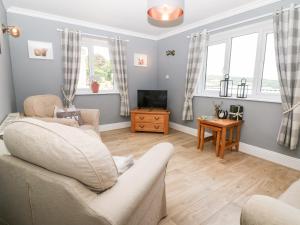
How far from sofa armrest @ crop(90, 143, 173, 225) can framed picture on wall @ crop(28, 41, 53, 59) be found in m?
3.08

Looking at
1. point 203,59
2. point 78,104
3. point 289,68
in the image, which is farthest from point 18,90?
point 289,68

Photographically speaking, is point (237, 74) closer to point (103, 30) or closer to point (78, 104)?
point (103, 30)

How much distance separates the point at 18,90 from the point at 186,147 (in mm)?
3173

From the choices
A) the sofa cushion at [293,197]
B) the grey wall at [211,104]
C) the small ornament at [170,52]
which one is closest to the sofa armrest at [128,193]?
the sofa cushion at [293,197]

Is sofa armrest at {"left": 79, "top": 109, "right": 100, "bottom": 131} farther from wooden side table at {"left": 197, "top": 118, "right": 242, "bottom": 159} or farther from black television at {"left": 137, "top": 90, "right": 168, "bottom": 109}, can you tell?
wooden side table at {"left": 197, "top": 118, "right": 242, "bottom": 159}

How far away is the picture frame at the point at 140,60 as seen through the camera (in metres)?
4.15

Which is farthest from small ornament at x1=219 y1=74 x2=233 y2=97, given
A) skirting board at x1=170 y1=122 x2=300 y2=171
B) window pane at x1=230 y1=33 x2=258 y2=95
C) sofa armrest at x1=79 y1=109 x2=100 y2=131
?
sofa armrest at x1=79 y1=109 x2=100 y2=131

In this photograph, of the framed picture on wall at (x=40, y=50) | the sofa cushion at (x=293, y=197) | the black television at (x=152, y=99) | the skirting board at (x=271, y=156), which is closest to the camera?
the sofa cushion at (x=293, y=197)

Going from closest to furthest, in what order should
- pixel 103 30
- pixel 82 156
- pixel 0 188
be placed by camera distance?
pixel 82 156 < pixel 0 188 < pixel 103 30

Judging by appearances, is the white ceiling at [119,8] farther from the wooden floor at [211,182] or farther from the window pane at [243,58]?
the wooden floor at [211,182]

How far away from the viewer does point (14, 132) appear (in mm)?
816

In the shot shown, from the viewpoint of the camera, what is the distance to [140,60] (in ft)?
13.8

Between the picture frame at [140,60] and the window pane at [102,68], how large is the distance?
2.19 ft

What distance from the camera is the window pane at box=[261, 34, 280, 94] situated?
254 cm
